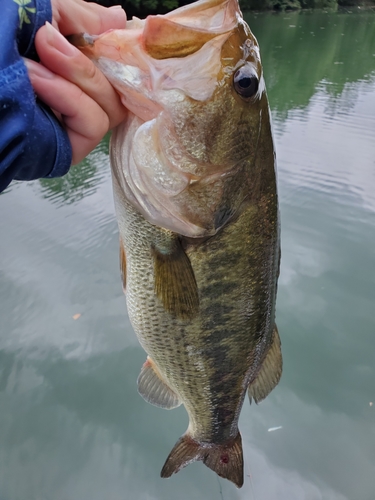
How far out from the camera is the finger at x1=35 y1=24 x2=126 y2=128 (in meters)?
0.66

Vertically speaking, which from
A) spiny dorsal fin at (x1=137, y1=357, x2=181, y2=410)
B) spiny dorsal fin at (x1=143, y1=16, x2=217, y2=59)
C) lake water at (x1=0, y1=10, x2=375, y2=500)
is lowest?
lake water at (x1=0, y1=10, x2=375, y2=500)

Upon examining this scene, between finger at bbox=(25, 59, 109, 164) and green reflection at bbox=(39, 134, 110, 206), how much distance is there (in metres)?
3.45

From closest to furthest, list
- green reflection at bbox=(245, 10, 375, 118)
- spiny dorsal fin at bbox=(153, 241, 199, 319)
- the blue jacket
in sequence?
the blue jacket → spiny dorsal fin at bbox=(153, 241, 199, 319) → green reflection at bbox=(245, 10, 375, 118)

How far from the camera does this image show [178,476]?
2.11 meters

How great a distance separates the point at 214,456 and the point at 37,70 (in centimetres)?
141

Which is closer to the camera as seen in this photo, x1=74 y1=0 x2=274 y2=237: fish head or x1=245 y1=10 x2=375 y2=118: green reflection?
x1=74 y1=0 x2=274 y2=237: fish head

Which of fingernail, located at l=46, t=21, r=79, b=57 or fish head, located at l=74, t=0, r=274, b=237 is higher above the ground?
fingernail, located at l=46, t=21, r=79, b=57

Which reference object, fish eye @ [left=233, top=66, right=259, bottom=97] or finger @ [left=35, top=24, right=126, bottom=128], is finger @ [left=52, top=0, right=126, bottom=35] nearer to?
finger @ [left=35, top=24, right=126, bottom=128]

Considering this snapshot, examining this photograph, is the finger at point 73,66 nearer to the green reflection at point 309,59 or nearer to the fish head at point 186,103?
the fish head at point 186,103

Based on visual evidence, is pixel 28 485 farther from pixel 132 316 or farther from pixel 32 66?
pixel 32 66

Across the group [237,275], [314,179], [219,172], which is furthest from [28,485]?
[314,179]

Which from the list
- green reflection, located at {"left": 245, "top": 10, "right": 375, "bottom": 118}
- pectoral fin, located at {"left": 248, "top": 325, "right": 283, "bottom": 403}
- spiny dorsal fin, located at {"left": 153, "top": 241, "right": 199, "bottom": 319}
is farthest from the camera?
green reflection, located at {"left": 245, "top": 10, "right": 375, "bottom": 118}

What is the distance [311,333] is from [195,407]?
176 cm

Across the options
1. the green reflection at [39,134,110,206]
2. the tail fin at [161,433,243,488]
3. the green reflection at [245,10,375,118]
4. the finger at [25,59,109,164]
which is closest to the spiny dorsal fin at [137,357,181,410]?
the tail fin at [161,433,243,488]
